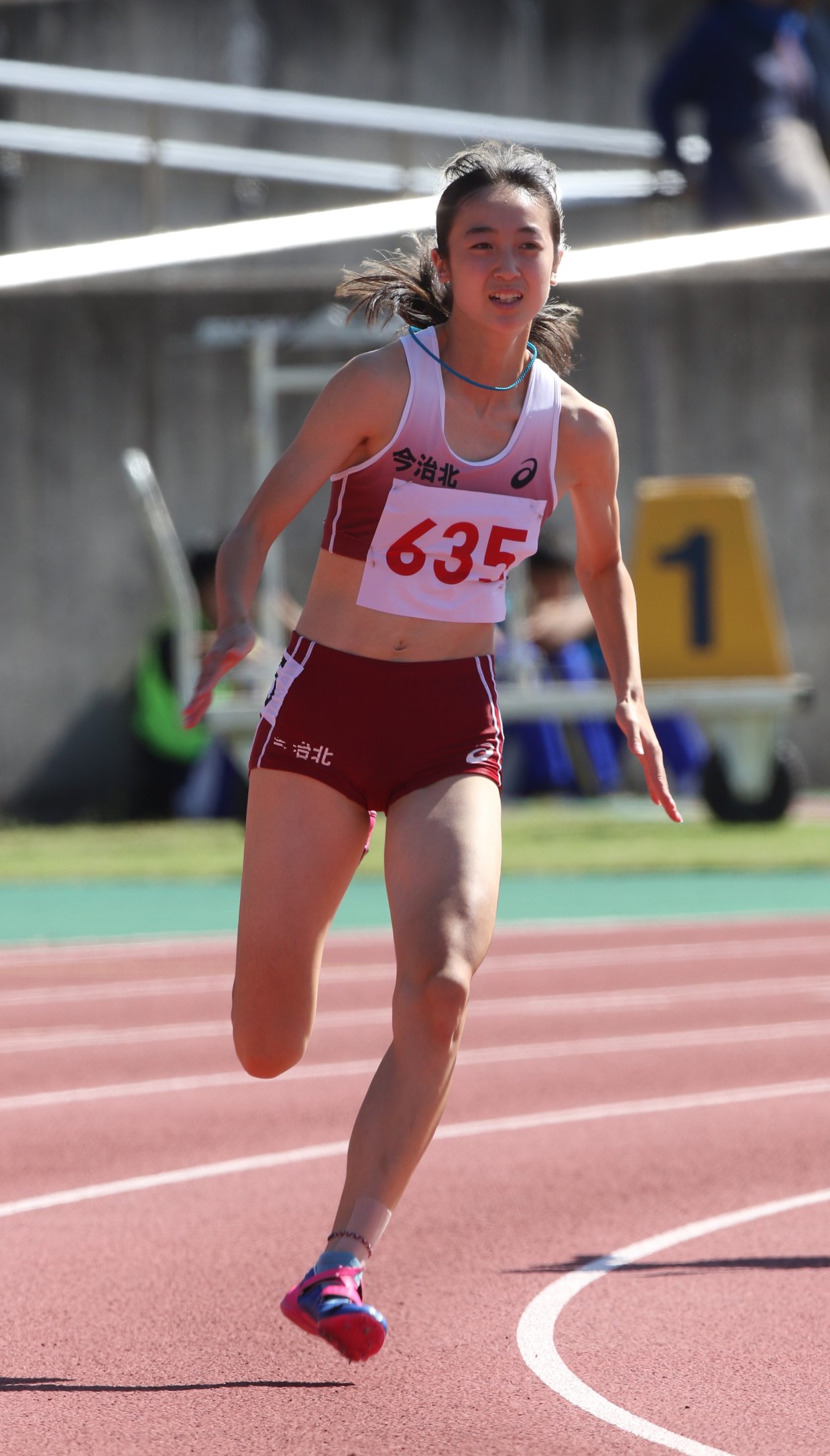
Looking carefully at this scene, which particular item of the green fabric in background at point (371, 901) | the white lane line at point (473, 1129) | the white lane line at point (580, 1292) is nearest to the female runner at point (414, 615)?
the white lane line at point (580, 1292)

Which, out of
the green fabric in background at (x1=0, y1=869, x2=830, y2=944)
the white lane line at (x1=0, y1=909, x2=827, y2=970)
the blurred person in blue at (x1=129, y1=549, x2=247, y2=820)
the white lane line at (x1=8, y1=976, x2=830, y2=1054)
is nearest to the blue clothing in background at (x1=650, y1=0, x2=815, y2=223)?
the blurred person in blue at (x1=129, y1=549, x2=247, y2=820)

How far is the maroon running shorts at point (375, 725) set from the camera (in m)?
4.49

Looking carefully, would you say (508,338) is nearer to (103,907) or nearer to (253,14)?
(103,907)

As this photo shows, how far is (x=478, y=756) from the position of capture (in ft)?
14.9

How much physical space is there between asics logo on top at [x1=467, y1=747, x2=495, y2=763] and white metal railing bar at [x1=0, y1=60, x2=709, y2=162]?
1548cm

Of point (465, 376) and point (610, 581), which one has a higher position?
point (465, 376)

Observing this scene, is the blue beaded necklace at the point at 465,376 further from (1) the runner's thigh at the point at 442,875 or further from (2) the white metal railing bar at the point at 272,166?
(2) the white metal railing bar at the point at 272,166

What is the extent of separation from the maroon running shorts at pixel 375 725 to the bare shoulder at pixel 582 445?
1.46ft

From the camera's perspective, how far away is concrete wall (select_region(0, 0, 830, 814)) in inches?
794

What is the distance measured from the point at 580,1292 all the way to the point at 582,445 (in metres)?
1.87

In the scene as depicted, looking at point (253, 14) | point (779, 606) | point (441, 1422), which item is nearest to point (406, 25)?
point (253, 14)

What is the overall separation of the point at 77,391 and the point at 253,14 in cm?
523

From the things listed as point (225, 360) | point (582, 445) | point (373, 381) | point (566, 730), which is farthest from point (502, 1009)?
point (225, 360)

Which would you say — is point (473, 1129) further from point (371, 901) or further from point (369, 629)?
point (371, 901)
